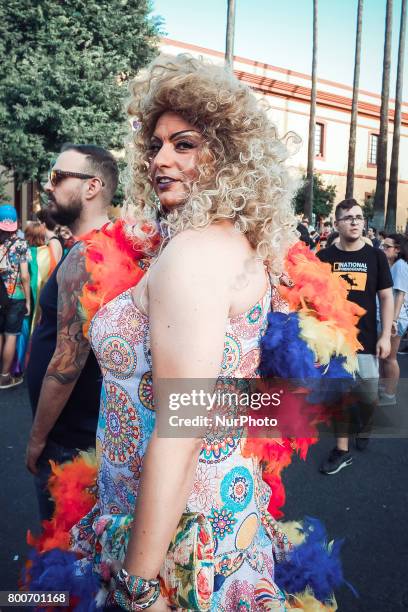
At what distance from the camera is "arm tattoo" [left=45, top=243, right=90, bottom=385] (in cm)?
192

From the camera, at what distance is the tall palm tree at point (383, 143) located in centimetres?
2062

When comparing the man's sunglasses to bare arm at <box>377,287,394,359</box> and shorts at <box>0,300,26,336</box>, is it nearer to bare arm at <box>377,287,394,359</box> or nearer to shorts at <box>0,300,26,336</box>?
bare arm at <box>377,287,394,359</box>

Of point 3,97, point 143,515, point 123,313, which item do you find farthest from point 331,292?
point 3,97

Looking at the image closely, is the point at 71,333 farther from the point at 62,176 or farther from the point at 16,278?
the point at 16,278

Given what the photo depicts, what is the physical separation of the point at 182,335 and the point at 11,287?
18.1ft

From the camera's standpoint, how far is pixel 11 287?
247 inches

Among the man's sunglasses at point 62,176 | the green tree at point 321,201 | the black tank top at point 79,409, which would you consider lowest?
the black tank top at point 79,409

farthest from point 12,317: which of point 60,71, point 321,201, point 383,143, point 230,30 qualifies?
point 321,201

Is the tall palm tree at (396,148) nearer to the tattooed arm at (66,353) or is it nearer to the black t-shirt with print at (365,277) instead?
the black t-shirt with print at (365,277)

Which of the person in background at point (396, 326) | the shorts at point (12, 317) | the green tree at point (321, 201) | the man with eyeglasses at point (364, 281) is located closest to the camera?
the man with eyeglasses at point (364, 281)

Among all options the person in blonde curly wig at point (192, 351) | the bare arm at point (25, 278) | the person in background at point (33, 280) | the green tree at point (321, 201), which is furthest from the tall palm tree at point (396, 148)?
the person in blonde curly wig at point (192, 351)

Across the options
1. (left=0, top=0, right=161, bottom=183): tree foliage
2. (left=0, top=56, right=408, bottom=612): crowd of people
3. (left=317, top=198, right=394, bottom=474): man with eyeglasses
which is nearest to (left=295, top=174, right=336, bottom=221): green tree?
(left=0, top=0, right=161, bottom=183): tree foliage

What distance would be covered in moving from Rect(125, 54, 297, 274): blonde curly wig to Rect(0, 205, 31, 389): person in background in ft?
16.8

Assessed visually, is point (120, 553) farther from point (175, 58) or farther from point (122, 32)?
point (122, 32)
